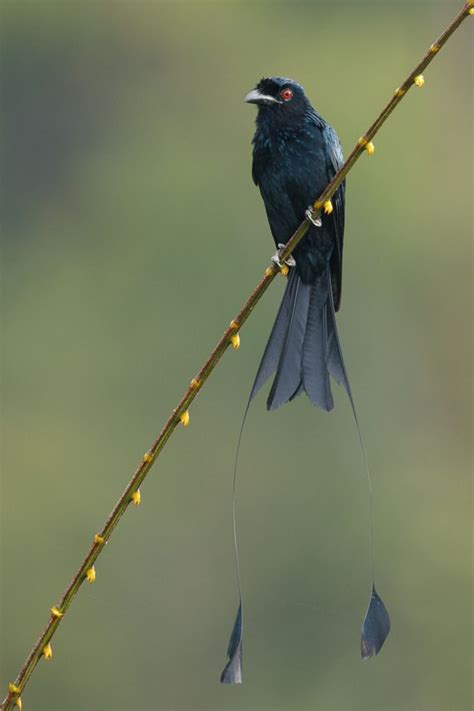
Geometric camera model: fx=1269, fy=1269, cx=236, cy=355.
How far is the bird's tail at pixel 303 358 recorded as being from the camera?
2744 mm

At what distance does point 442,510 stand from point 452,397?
134 cm

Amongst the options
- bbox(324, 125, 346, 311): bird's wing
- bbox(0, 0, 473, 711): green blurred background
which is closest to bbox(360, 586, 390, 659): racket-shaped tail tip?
bbox(324, 125, 346, 311): bird's wing

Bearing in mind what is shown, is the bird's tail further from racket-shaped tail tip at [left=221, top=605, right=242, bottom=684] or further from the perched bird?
racket-shaped tail tip at [left=221, top=605, right=242, bottom=684]

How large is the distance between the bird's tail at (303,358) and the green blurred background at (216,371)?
5801mm

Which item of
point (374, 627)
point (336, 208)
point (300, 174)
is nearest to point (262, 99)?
point (300, 174)

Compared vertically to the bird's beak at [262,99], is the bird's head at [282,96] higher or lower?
higher

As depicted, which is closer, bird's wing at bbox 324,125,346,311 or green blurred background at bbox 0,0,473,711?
bird's wing at bbox 324,125,346,311

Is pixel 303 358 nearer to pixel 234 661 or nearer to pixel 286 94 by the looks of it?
pixel 286 94

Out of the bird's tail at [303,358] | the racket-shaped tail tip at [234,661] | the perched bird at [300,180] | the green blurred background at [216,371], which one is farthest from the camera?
the green blurred background at [216,371]

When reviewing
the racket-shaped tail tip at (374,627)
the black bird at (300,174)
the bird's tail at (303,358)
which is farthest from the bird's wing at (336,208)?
the racket-shaped tail tip at (374,627)

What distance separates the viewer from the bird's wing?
3289mm

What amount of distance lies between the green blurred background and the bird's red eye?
17.9ft

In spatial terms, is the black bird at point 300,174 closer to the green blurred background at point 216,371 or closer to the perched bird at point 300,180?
the perched bird at point 300,180

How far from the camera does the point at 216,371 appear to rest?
945 cm
